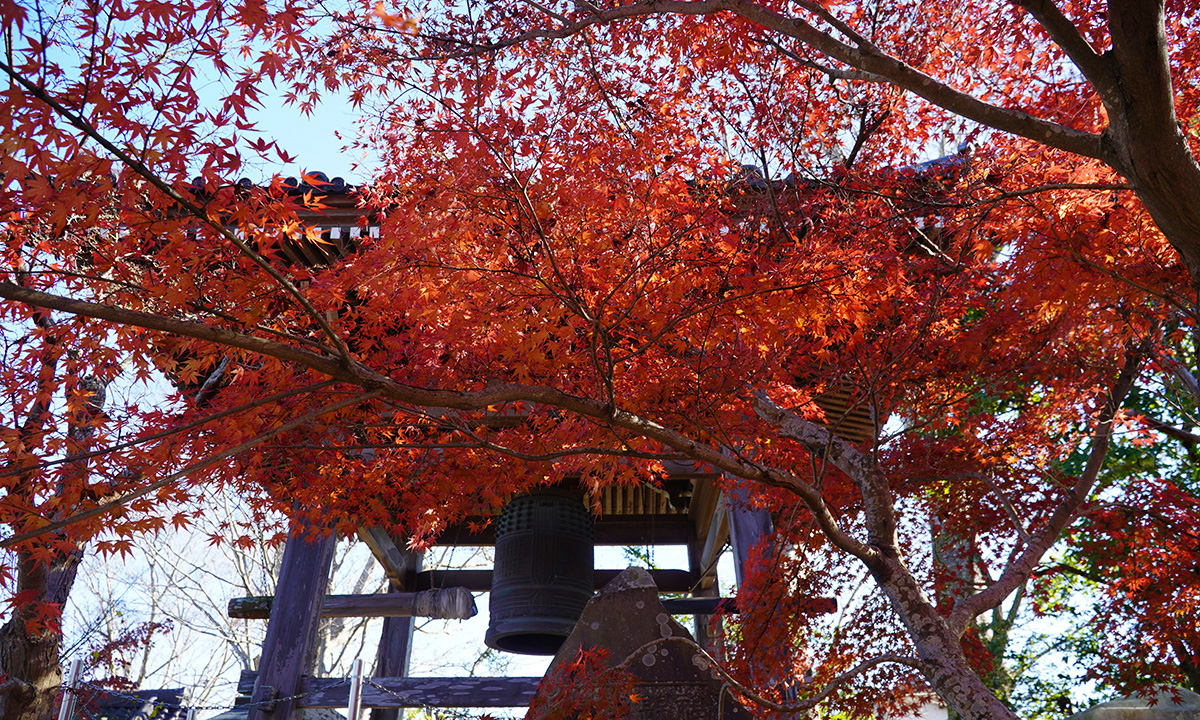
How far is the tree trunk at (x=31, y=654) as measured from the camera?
5.32 metres

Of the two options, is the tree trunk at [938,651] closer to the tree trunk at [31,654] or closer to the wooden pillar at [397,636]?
the tree trunk at [31,654]

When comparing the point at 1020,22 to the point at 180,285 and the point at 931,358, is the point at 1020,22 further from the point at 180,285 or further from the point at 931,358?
the point at 180,285

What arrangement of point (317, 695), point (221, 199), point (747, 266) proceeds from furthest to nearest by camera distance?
point (317, 695)
point (747, 266)
point (221, 199)

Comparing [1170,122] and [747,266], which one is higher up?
[747,266]

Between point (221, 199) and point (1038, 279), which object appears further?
point (1038, 279)

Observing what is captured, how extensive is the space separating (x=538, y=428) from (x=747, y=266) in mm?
2190

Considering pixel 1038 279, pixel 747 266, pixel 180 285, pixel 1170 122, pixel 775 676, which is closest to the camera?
pixel 1170 122

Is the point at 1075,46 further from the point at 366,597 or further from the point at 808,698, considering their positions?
the point at 366,597

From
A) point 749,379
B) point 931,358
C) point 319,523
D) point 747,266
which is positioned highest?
point 931,358

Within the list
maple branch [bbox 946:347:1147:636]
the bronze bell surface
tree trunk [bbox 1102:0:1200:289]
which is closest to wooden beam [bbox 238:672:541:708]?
the bronze bell surface

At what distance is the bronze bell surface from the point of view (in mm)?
6504

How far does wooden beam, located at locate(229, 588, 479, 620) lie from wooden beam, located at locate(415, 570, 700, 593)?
1488mm

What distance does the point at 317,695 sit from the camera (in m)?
6.23

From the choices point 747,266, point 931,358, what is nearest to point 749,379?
point 747,266
